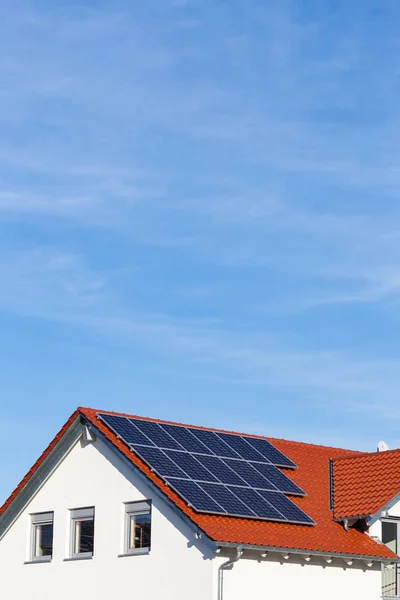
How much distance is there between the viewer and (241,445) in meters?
36.0

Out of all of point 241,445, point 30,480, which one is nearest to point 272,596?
point 241,445

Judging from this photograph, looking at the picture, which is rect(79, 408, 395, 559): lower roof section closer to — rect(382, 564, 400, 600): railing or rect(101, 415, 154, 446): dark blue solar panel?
rect(101, 415, 154, 446): dark blue solar panel

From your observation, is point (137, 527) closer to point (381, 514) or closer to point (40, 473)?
point (40, 473)

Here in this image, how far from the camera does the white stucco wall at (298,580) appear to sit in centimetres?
2992

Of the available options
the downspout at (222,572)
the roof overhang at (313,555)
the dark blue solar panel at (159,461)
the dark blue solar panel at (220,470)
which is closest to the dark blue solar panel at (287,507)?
the dark blue solar panel at (220,470)

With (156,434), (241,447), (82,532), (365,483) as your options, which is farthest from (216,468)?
(365,483)

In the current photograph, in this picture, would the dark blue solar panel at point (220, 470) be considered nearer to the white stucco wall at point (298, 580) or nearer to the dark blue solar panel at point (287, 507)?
the dark blue solar panel at point (287, 507)

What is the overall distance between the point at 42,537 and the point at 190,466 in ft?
19.4

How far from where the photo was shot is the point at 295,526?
32.1 meters

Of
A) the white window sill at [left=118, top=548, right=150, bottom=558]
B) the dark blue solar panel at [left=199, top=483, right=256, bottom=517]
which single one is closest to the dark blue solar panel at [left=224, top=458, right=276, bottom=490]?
the dark blue solar panel at [left=199, top=483, right=256, bottom=517]

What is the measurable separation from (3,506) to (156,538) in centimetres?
741

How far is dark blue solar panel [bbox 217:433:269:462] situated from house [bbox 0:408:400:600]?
66mm

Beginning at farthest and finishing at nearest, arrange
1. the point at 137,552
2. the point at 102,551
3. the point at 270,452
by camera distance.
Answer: the point at 270,452, the point at 102,551, the point at 137,552

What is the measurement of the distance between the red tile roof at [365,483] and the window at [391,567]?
85 centimetres
